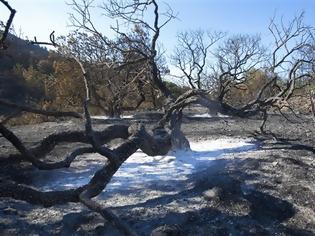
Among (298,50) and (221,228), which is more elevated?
(298,50)

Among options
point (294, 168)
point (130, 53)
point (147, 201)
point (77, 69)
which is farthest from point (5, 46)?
point (77, 69)

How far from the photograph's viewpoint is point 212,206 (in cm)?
527

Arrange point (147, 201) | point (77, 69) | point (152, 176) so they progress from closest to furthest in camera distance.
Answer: point (147, 201) < point (152, 176) < point (77, 69)

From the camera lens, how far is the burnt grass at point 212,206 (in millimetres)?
4707

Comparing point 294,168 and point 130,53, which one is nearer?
point 294,168

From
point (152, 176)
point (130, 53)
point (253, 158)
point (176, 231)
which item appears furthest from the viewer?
point (130, 53)

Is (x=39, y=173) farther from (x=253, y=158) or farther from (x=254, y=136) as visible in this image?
(x=254, y=136)

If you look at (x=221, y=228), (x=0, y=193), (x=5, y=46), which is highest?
(x=5, y=46)

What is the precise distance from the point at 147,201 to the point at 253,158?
2367mm

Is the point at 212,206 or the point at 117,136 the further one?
the point at 117,136

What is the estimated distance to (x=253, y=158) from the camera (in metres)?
7.21

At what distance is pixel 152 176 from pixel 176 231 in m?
2.17

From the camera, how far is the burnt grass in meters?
4.71

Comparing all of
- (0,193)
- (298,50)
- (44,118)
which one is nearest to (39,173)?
(0,193)
